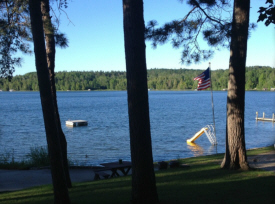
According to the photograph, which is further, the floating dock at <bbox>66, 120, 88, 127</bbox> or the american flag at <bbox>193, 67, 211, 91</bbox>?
the floating dock at <bbox>66, 120, 88, 127</bbox>

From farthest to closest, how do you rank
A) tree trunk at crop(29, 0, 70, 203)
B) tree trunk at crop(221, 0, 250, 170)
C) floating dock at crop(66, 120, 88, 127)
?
floating dock at crop(66, 120, 88, 127), tree trunk at crop(221, 0, 250, 170), tree trunk at crop(29, 0, 70, 203)

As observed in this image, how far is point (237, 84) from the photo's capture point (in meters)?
8.60

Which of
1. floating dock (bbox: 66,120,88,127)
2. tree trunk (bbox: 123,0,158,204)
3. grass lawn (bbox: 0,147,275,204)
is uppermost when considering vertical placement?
tree trunk (bbox: 123,0,158,204)

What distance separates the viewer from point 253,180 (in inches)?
289

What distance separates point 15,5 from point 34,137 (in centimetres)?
2633

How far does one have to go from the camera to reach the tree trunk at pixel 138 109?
5363 mm

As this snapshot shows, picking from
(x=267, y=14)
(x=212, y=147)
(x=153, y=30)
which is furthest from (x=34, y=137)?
(x=267, y=14)

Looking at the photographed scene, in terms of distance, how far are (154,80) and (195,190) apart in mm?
155034

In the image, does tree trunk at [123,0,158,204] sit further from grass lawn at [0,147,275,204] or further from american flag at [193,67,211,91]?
american flag at [193,67,211,91]

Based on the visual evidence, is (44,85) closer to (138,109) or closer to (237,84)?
(138,109)

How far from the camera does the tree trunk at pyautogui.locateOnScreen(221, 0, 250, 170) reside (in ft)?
28.1

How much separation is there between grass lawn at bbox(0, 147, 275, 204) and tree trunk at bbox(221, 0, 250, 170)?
0.49m

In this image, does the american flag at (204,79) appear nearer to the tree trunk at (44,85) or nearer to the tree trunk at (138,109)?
the tree trunk at (138,109)

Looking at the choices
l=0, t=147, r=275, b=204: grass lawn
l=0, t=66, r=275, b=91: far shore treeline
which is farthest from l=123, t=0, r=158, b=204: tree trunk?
l=0, t=66, r=275, b=91: far shore treeline
